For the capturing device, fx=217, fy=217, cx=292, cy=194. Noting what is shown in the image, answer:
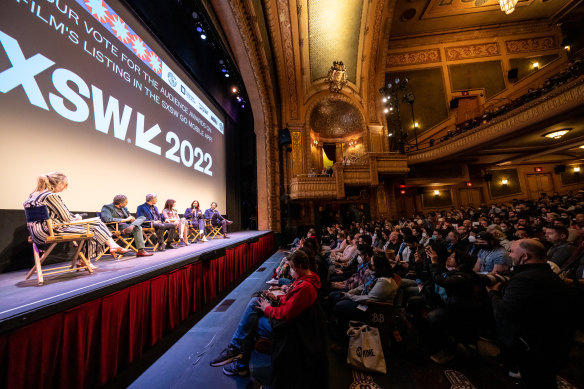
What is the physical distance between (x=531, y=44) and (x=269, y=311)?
21.1 m

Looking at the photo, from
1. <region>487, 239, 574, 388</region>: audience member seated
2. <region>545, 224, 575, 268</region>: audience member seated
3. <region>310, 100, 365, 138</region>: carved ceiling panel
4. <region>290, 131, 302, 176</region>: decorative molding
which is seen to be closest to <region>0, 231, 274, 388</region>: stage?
<region>487, 239, 574, 388</region>: audience member seated

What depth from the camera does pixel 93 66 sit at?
3.26 meters

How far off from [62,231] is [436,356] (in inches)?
147

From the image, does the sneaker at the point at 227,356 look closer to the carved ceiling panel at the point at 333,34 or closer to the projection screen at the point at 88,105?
the projection screen at the point at 88,105

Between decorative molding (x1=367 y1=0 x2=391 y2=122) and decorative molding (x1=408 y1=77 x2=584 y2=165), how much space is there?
3634 millimetres

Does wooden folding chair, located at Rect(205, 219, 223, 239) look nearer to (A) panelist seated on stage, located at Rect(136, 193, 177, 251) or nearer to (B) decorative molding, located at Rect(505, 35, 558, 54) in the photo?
(A) panelist seated on stage, located at Rect(136, 193, 177, 251)

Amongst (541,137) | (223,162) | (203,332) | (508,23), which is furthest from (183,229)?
(508,23)

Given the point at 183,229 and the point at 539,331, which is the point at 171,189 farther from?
the point at 539,331

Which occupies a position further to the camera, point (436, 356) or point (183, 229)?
point (183, 229)

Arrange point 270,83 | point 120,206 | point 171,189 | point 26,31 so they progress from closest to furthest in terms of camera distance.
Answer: point 26,31 → point 120,206 → point 171,189 → point 270,83

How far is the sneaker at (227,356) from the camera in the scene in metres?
1.99

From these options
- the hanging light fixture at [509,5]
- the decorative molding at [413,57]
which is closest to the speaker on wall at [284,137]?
the hanging light fixture at [509,5]

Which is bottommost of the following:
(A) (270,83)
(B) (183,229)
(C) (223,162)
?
(B) (183,229)

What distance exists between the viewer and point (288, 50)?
9.76m
